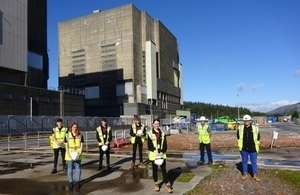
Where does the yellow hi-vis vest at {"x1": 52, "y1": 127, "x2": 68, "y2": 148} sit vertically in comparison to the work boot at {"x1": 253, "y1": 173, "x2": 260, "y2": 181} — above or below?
above

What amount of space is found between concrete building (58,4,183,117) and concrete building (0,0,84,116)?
129 ft

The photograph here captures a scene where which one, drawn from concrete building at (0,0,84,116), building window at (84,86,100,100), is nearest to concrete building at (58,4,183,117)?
building window at (84,86,100,100)

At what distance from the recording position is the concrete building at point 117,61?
116m

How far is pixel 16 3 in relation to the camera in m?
62.6

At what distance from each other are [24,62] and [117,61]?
56.0 meters

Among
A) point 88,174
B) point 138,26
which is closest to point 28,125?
point 88,174

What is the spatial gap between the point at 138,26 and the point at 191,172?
370 ft

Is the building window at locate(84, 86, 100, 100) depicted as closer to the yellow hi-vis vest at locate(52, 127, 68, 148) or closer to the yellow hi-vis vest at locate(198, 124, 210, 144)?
the yellow hi-vis vest at locate(198, 124, 210, 144)

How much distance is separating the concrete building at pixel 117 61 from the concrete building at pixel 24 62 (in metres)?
39.4

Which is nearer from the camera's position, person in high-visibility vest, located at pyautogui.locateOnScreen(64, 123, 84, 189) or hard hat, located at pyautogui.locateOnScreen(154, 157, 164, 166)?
hard hat, located at pyautogui.locateOnScreen(154, 157, 164, 166)

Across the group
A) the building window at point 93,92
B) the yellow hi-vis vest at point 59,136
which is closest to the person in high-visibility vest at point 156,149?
the yellow hi-vis vest at point 59,136

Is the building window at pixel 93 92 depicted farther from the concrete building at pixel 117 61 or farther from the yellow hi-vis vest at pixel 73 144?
the yellow hi-vis vest at pixel 73 144

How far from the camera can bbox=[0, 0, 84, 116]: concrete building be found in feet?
196

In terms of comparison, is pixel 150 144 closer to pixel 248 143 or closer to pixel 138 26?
pixel 248 143
